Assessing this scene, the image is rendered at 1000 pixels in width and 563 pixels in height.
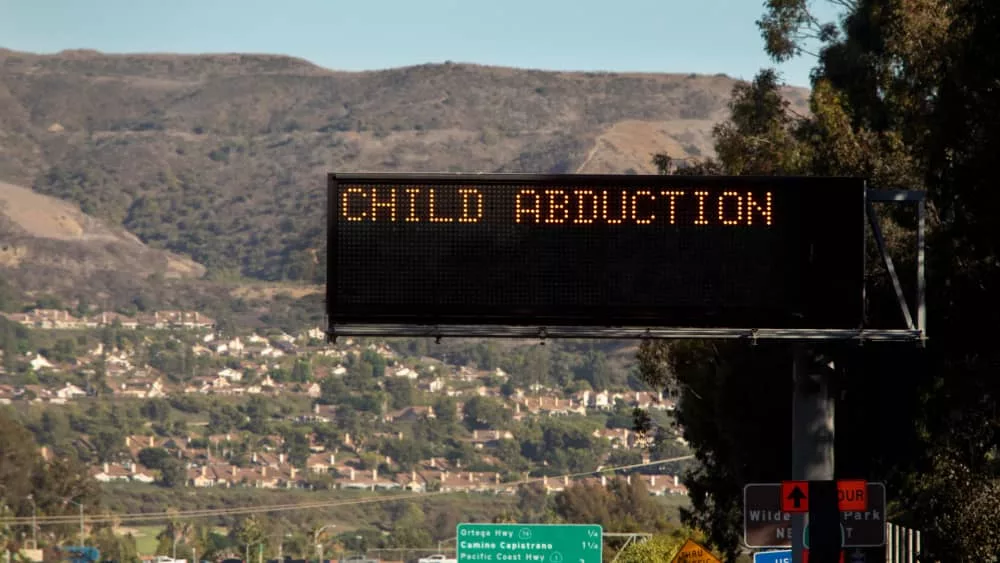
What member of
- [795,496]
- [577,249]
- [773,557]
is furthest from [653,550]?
[795,496]

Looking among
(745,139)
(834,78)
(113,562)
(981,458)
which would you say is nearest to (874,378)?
(981,458)

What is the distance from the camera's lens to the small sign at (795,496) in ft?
47.4

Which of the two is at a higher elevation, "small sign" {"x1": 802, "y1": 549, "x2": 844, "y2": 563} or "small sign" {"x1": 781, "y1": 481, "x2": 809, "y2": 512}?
"small sign" {"x1": 781, "y1": 481, "x2": 809, "y2": 512}

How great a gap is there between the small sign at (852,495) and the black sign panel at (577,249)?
1.87 m

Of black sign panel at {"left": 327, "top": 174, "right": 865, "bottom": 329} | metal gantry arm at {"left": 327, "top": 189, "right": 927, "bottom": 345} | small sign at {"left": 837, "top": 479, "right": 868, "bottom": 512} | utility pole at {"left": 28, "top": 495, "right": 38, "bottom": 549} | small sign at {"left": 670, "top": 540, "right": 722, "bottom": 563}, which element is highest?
black sign panel at {"left": 327, "top": 174, "right": 865, "bottom": 329}

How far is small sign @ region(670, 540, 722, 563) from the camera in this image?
19.5 meters

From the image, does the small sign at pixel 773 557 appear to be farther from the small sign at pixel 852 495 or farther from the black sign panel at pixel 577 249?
the small sign at pixel 852 495

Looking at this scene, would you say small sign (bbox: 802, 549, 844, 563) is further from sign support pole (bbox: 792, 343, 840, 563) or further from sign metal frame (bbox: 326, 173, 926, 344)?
sign support pole (bbox: 792, 343, 840, 563)

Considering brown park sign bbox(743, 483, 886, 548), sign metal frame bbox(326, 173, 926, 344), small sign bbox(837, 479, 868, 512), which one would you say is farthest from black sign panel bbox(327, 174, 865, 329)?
small sign bbox(837, 479, 868, 512)

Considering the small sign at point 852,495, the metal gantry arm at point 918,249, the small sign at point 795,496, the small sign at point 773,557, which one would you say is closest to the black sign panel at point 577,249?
the metal gantry arm at point 918,249

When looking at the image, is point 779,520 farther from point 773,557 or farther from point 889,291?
point 889,291

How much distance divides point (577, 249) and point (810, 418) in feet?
12.1

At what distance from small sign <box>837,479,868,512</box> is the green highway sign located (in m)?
17.5

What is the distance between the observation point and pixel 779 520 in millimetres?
17656
